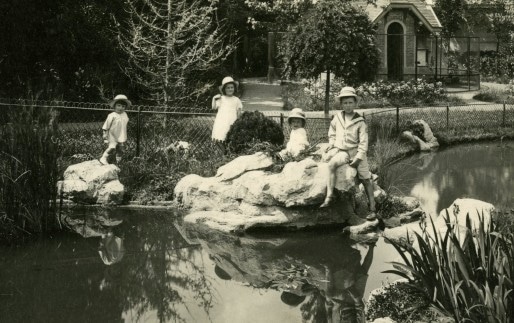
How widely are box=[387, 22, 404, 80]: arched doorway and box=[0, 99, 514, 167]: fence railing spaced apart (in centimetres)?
746

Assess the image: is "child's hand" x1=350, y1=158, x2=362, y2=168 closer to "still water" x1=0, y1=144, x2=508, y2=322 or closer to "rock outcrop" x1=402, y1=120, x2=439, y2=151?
"still water" x1=0, y1=144, x2=508, y2=322

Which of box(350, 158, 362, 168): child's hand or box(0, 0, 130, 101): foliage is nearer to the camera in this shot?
box(350, 158, 362, 168): child's hand

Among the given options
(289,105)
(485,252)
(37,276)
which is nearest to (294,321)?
(485,252)

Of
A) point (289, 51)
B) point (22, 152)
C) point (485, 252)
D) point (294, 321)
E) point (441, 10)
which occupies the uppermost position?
point (441, 10)

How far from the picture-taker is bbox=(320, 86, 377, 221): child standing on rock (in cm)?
909

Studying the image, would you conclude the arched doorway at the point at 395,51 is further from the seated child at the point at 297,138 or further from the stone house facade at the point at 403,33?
the seated child at the point at 297,138

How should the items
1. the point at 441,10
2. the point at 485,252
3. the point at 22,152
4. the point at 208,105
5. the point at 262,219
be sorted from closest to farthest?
the point at 485,252 → the point at 22,152 → the point at 262,219 → the point at 208,105 → the point at 441,10

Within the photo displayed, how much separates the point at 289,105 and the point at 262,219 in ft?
45.9

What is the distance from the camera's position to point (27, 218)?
8.46 m

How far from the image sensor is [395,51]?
103 feet

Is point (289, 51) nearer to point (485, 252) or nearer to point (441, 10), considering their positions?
point (485, 252)

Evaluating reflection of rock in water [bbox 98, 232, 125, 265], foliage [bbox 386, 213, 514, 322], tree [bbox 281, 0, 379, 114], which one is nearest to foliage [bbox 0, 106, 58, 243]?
reflection of rock in water [bbox 98, 232, 125, 265]

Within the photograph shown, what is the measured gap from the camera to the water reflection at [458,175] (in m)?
11.4

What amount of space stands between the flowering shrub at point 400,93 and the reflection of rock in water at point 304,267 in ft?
54.0
